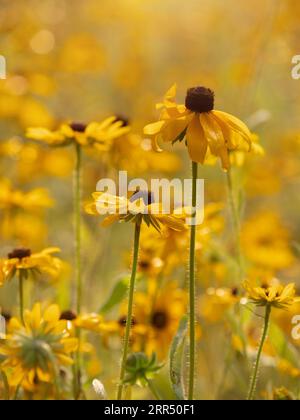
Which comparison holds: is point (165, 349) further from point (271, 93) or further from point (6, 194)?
point (271, 93)

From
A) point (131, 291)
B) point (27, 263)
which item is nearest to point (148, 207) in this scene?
point (131, 291)

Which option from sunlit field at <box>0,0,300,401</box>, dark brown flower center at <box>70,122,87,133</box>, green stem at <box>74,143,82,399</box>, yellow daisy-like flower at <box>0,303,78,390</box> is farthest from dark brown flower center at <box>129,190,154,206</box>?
dark brown flower center at <box>70,122,87,133</box>

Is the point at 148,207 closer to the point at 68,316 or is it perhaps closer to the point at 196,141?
the point at 196,141

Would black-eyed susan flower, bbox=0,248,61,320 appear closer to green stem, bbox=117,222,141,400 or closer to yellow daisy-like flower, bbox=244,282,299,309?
green stem, bbox=117,222,141,400

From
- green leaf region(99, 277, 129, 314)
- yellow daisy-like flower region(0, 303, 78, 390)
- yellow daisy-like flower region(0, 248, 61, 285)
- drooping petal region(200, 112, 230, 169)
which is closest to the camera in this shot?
yellow daisy-like flower region(0, 303, 78, 390)

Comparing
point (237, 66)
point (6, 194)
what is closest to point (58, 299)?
point (6, 194)

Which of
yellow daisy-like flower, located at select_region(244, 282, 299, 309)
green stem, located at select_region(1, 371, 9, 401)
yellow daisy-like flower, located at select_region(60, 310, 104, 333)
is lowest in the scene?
green stem, located at select_region(1, 371, 9, 401)

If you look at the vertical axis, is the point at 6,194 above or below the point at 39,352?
above
